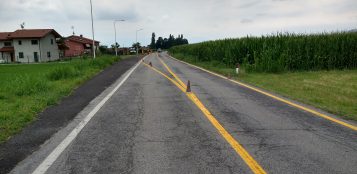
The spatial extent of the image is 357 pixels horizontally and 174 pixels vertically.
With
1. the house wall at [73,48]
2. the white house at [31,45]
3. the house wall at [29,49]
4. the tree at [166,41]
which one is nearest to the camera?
the white house at [31,45]

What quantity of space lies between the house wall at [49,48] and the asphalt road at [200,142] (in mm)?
64189

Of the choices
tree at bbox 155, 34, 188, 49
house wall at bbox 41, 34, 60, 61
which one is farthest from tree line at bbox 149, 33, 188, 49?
house wall at bbox 41, 34, 60, 61

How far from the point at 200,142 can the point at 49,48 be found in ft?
232

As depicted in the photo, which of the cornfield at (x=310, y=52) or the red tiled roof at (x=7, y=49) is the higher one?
the red tiled roof at (x=7, y=49)

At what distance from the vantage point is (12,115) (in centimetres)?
A: 884

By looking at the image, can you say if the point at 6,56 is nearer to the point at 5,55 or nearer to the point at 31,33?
the point at 5,55

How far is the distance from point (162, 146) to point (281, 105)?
5376 mm

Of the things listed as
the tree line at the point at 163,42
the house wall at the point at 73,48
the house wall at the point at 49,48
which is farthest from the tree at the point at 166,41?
the house wall at the point at 49,48

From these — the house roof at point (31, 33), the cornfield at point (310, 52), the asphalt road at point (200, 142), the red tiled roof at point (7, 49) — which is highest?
the house roof at point (31, 33)

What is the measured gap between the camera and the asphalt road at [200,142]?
205 inches

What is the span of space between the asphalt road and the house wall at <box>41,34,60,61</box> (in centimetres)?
6419

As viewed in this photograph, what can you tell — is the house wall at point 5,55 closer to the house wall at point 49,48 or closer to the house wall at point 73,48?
the house wall at point 49,48

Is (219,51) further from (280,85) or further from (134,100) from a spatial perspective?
(134,100)

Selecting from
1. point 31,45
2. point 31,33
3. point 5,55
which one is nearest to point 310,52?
point 31,45
